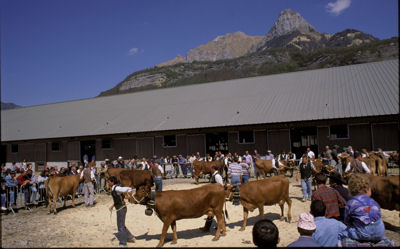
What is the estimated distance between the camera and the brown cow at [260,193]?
888 centimetres

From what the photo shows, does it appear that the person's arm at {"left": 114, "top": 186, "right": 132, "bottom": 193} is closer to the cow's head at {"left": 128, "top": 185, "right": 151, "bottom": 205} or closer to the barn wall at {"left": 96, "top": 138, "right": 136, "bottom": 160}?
the cow's head at {"left": 128, "top": 185, "right": 151, "bottom": 205}

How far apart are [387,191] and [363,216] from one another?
83 centimetres

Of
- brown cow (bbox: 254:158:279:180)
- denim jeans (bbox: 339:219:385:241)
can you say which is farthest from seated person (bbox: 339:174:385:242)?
brown cow (bbox: 254:158:279:180)

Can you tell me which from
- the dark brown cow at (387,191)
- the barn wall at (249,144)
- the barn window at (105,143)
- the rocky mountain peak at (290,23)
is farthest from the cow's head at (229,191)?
the rocky mountain peak at (290,23)

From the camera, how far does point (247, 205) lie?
8.90m

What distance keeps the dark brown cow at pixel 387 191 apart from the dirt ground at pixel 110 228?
2.62 meters

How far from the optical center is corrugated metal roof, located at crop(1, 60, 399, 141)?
19.9m

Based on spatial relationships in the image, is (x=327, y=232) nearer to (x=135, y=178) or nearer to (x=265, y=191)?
(x=265, y=191)

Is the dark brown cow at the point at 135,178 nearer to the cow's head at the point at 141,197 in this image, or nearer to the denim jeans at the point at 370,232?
the cow's head at the point at 141,197

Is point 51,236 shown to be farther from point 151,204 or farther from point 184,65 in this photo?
point 184,65

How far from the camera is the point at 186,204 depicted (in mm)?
7656

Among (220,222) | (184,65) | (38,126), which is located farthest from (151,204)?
(184,65)

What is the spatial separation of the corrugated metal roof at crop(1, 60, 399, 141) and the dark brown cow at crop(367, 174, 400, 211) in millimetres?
14337

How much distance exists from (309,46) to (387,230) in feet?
464
